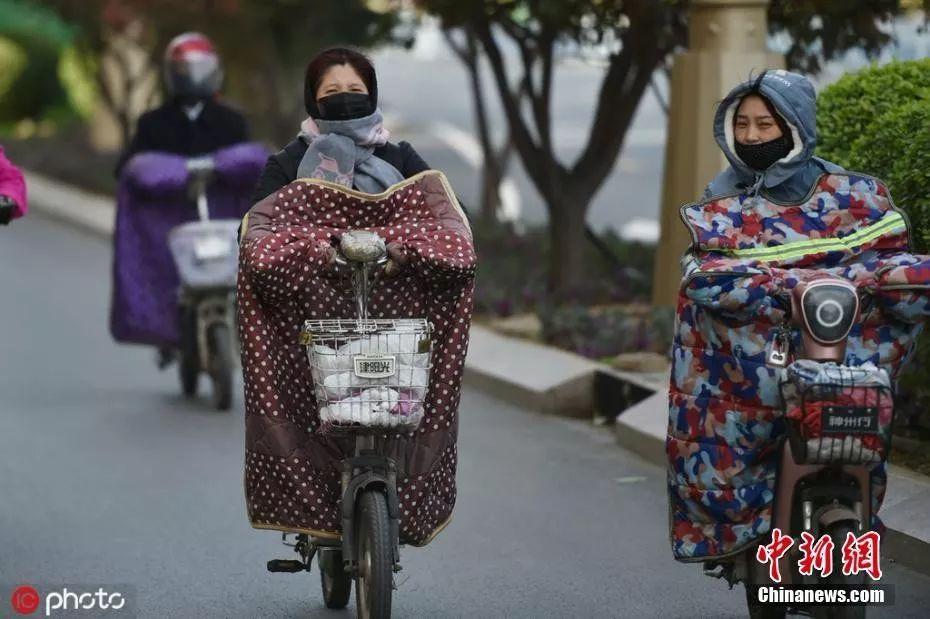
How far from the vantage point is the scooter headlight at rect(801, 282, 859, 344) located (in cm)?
565

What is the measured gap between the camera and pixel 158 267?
12070 millimetres

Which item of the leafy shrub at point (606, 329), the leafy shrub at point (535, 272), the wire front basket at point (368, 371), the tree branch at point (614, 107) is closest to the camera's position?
the wire front basket at point (368, 371)

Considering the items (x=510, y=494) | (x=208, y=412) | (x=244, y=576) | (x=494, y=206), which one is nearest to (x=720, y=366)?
(x=244, y=576)

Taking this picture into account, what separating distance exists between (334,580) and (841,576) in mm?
1898

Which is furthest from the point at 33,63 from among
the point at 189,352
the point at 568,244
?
the point at 189,352

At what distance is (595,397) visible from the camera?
459 inches

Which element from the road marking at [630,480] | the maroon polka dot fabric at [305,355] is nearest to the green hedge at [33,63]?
the road marking at [630,480]

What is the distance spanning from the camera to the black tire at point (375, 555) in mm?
6094

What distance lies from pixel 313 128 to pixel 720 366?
1596mm

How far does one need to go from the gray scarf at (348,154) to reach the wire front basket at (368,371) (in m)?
0.72

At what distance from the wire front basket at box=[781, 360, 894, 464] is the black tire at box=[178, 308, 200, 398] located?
6626 millimetres

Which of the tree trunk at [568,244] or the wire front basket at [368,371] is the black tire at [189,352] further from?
the wire front basket at [368,371]

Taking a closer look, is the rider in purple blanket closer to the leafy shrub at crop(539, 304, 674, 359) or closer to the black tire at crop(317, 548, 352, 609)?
the leafy shrub at crop(539, 304, 674, 359)

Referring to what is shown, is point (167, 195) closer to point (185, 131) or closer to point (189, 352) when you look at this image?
point (185, 131)
